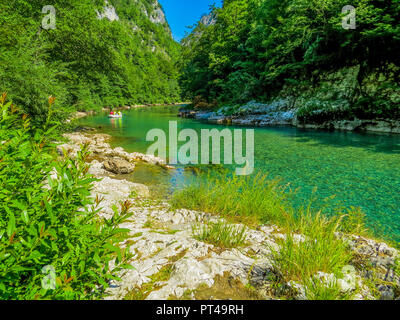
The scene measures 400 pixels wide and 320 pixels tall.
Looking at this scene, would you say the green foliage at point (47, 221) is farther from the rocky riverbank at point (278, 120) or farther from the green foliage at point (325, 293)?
the rocky riverbank at point (278, 120)

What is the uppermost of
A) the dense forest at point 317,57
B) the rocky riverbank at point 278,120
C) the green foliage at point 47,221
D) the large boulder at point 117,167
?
the dense forest at point 317,57

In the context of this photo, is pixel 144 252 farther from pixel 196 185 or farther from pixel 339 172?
pixel 339 172

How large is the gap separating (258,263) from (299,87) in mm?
23695

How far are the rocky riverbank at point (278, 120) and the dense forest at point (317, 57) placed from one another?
0.57 m

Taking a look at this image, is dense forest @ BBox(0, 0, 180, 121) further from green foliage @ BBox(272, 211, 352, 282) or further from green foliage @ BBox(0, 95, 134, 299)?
green foliage @ BBox(272, 211, 352, 282)

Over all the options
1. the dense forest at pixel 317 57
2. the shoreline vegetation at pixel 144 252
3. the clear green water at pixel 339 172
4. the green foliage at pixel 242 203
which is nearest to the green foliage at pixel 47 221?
the shoreline vegetation at pixel 144 252

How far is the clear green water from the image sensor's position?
215 inches

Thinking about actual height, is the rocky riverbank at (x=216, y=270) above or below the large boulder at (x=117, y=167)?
below

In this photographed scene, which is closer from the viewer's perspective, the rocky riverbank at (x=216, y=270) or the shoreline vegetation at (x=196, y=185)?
the shoreline vegetation at (x=196, y=185)

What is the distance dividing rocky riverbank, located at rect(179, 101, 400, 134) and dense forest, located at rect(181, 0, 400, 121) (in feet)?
1.86

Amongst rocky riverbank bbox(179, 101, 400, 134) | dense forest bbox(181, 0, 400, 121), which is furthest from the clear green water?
dense forest bbox(181, 0, 400, 121)

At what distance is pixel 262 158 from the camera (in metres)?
10.1

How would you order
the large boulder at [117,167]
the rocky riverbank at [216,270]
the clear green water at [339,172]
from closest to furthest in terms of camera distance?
the rocky riverbank at [216,270], the clear green water at [339,172], the large boulder at [117,167]

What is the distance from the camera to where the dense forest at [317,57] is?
15.1m
